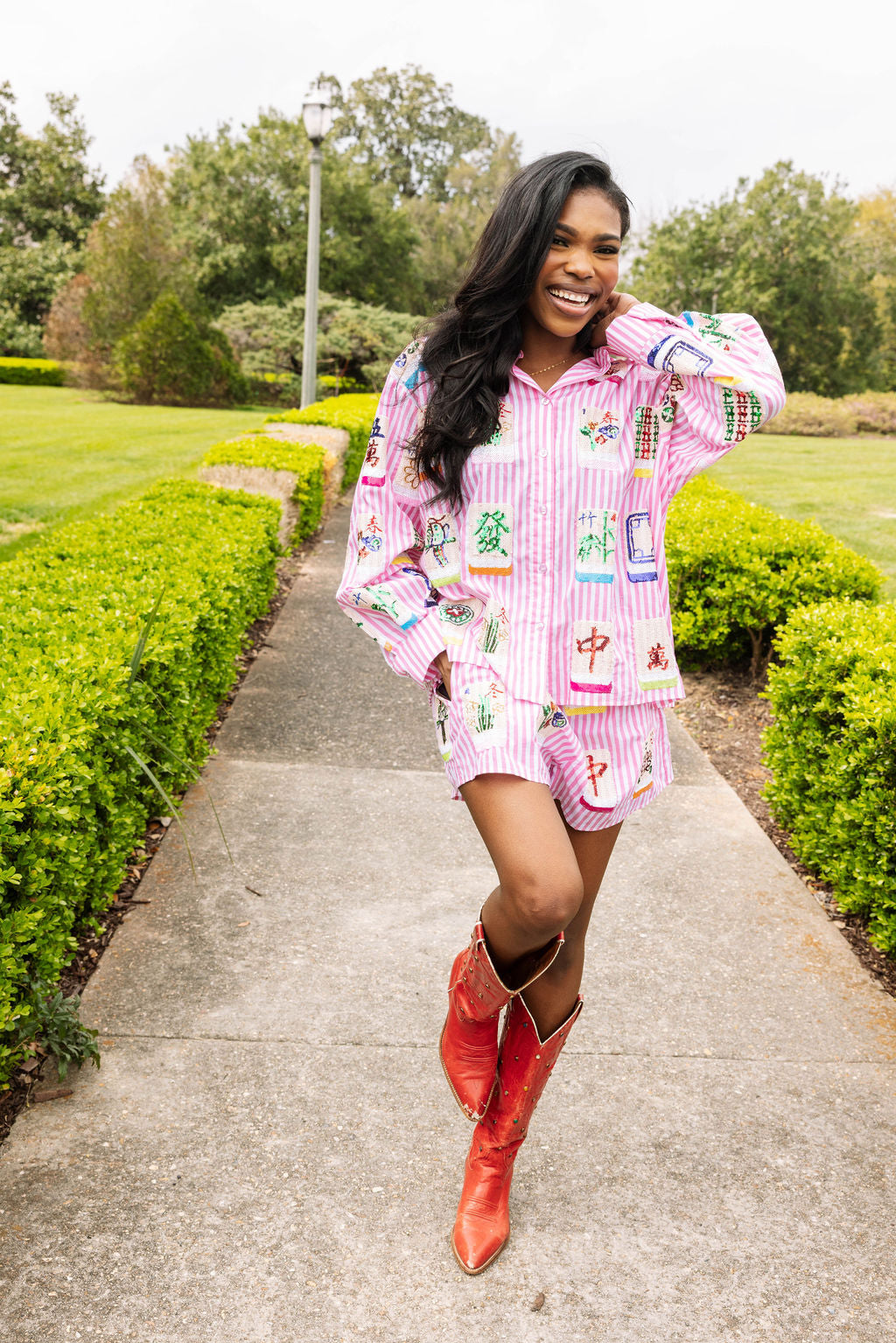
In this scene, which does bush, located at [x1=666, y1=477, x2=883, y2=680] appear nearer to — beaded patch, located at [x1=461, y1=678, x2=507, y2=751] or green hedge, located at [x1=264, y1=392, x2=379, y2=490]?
beaded patch, located at [x1=461, y1=678, x2=507, y2=751]

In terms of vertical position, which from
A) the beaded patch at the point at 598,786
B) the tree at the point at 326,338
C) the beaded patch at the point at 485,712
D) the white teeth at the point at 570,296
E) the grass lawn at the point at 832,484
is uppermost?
the tree at the point at 326,338

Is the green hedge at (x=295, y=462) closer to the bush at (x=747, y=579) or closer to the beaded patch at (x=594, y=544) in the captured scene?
the bush at (x=747, y=579)

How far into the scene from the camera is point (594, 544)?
6.51 feet

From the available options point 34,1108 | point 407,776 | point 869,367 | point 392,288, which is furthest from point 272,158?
point 34,1108

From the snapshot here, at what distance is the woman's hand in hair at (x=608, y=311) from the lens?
2.08 meters

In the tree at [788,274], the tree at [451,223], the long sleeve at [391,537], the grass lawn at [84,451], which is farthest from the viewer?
the tree at [451,223]

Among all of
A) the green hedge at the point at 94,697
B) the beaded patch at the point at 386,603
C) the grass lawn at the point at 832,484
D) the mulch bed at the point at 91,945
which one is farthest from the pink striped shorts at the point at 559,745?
the grass lawn at the point at 832,484

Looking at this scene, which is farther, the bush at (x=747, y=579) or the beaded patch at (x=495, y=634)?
the bush at (x=747, y=579)

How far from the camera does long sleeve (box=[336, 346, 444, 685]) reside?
205cm

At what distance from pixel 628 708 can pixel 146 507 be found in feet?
15.6

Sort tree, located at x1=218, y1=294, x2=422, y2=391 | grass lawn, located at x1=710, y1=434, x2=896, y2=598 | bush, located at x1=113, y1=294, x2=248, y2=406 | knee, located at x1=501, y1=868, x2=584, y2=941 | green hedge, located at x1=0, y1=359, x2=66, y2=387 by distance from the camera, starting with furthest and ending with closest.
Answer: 1. green hedge, located at x1=0, y1=359, x2=66, y2=387
2. tree, located at x1=218, y1=294, x2=422, y2=391
3. bush, located at x1=113, y1=294, x2=248, y2=406
4. grass lawn, located at x1=710, y1=434, x2=896, y2=598
5. knee, located at x1=501, y1=868, x2=584, y2=941

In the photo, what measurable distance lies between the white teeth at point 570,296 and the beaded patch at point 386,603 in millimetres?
659

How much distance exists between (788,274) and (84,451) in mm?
28956

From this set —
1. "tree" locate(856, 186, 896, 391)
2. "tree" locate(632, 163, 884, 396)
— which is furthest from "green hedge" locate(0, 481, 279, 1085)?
"tree" locate(856, 186, 896, 391)
